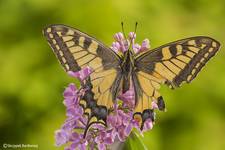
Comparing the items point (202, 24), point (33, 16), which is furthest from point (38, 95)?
point (202, 24)

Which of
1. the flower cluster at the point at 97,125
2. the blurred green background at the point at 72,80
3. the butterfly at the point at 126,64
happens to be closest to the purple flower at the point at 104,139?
the flower cluster at the point at 97,125

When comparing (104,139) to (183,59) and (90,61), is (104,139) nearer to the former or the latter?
(90,61)

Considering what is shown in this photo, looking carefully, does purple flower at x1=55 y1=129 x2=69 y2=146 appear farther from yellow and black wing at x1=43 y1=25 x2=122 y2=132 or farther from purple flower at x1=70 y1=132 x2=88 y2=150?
yellow and black wing at x1=43 y1=25 x2=122 y2=132

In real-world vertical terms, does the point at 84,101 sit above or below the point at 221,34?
below

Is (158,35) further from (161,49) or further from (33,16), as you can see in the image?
(161,49)

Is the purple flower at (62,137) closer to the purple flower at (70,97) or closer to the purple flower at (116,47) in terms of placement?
the purple flower at (70,97)
